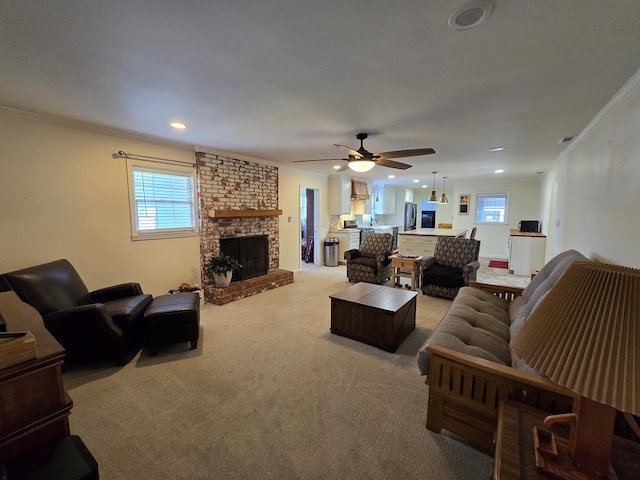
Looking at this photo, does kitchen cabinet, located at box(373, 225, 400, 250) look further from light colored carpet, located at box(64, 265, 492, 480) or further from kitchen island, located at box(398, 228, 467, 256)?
light colored carpet, located at box(64, 265, 492, 480)

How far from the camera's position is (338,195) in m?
7.46

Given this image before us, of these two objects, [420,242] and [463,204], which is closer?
[420,242]

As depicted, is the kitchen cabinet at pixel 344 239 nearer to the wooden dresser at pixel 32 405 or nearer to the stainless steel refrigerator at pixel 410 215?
the stainless steel refrigerator at pixel 410 215

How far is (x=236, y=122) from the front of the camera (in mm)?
3129

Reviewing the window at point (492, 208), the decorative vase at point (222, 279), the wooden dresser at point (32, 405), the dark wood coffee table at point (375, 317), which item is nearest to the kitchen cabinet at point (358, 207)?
the window at point (492, 208)

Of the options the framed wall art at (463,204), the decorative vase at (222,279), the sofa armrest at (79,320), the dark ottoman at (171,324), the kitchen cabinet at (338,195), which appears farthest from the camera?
the framed wall art at (463,204)

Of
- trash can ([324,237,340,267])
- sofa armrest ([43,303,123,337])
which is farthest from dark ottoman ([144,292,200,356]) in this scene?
trash can ([324,237,340,267])

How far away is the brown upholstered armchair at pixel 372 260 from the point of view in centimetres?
539

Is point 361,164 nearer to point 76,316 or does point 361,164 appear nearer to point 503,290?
point 503,290

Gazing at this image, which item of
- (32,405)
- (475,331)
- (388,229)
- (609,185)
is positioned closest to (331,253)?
(388,229)

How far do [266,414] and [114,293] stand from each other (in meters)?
2.41

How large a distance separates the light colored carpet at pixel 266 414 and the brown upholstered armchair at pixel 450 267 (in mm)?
1623

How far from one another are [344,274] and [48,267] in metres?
4.87

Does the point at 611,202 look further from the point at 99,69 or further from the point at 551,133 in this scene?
the point at 99,69
